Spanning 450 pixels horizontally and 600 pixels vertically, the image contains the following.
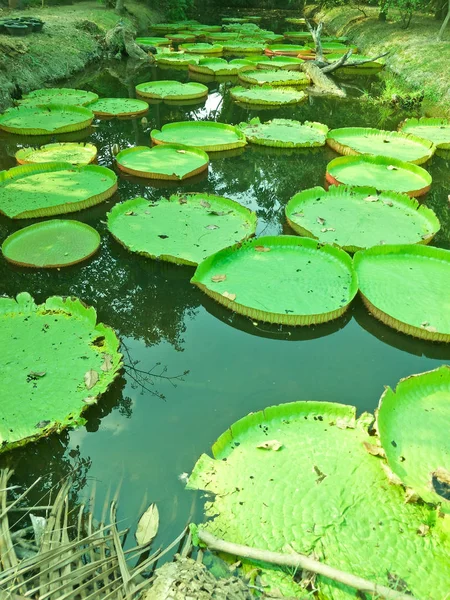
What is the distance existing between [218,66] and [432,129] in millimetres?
6135

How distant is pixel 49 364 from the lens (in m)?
3.09

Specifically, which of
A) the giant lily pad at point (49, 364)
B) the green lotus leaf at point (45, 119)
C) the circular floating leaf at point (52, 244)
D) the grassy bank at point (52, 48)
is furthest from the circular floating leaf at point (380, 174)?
the grassy bank at point (52, 48)

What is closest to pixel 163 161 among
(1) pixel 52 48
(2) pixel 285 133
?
(2) pixel 285 133

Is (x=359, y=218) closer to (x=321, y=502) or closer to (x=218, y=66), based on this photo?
(x=321, y=502)

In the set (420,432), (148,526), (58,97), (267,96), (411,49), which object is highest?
(411,49)

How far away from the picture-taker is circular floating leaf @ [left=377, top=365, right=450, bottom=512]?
2.41 metres

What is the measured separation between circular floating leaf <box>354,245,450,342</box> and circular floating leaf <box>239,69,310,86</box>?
726cm

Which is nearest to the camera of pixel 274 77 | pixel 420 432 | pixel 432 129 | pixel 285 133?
pixel 420 432

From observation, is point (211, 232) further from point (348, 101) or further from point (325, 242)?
point (348, 101)

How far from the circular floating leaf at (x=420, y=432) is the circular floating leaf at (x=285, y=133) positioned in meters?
4.91

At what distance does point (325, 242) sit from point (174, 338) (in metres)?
1.80

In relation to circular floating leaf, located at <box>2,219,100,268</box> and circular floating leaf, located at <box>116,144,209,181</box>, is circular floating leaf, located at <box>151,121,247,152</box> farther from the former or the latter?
circular floating leaf, located at <box>2,219,100,268</box>

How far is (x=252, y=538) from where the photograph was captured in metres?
2.19

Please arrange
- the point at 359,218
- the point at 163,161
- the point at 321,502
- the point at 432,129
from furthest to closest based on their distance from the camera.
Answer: the point at 432,129
the point at 163,161
the point at 359,218
the point at 321,502
